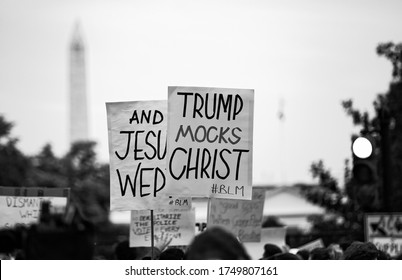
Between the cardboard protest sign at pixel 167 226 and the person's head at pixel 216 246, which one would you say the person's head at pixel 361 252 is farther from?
the cardboard protest sign at pixel 167 226

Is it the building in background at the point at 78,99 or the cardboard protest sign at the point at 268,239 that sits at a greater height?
the building in background at the point at 78,99

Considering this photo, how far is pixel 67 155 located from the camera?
78.6 meters

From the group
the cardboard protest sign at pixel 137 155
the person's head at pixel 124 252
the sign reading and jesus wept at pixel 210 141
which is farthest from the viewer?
the person's head at pixel 124 252

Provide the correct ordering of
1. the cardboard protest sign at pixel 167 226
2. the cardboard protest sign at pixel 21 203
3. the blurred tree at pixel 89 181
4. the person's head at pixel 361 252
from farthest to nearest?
the blurred tree at pixel 89 181
the cardboard protest sign at pixel 167 226
the cardboard protest sign at pixel 21 203
the person's head at pixel 361 252

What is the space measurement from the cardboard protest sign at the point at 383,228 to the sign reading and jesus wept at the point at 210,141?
6.66 metres

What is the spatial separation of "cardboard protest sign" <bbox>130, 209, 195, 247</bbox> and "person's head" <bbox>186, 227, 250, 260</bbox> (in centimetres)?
711

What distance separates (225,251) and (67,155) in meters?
74.2

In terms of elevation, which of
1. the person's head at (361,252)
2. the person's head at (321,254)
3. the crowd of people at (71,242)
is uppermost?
the crowd of people at (71,242)

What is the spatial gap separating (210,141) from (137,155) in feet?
2.50

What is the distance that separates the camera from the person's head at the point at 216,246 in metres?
4.92

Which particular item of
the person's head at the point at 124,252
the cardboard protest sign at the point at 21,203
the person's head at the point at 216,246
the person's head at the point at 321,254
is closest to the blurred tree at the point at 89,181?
the person's head at the point at 124,252
